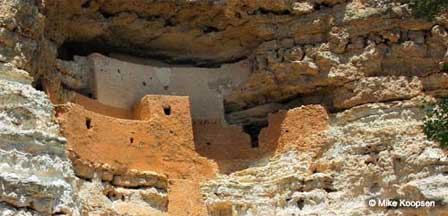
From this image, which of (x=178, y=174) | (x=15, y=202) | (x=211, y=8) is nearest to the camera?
(x=15, y=202)

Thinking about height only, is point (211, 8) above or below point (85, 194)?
above

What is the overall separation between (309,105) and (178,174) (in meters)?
3.09

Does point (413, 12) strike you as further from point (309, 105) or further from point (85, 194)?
point (85, 194)

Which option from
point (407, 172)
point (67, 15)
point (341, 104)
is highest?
point (67, 15)

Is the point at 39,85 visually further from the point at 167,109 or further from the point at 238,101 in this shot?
the point at 238,101

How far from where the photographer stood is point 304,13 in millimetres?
20625

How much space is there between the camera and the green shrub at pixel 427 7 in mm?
17719

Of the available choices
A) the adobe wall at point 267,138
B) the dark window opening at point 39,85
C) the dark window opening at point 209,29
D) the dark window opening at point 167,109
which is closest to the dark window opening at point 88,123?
the dark window opening at point 39,85

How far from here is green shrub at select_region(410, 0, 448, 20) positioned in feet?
58.1

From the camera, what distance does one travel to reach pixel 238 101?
21.5 metres

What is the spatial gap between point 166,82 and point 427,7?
5827mm

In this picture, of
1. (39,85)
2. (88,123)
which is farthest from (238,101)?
(39,85)

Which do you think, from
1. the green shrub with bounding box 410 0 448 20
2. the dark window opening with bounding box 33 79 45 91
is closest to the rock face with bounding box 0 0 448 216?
the dark window opening with bounding box 33 79 45 91

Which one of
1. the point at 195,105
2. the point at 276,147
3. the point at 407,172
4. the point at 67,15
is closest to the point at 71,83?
the point at 67,15
